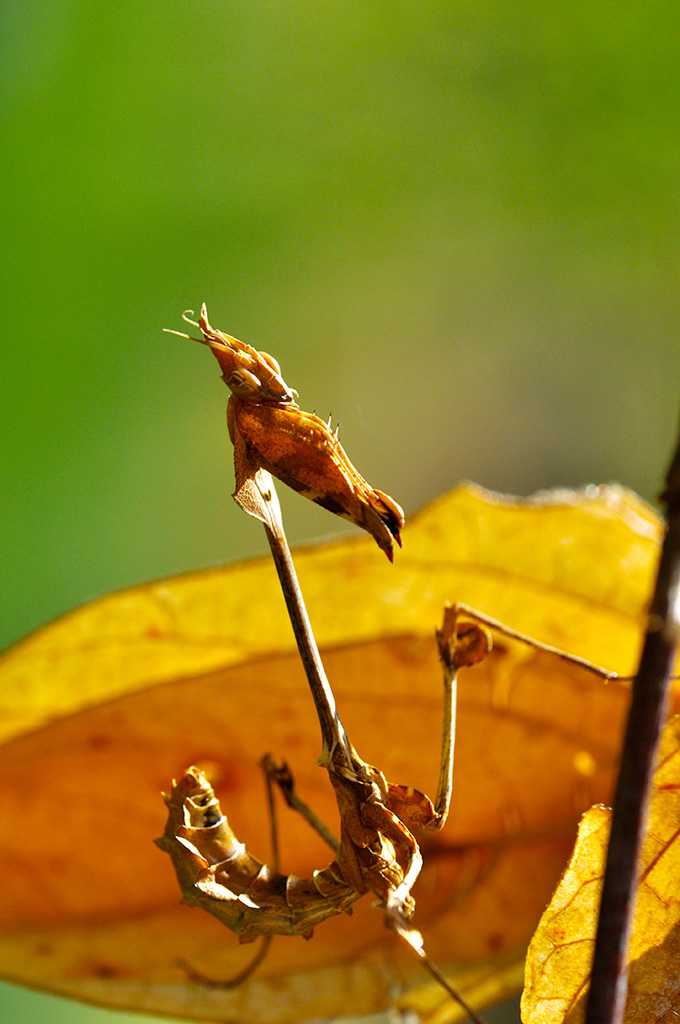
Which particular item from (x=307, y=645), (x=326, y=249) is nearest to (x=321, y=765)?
(x=307, y=645)

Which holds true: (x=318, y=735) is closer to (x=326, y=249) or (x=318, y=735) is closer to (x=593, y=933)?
(x=593, y=933)

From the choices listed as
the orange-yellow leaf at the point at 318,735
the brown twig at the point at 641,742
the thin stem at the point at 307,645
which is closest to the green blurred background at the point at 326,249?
the orange-yellow leaf at the point at 318,735

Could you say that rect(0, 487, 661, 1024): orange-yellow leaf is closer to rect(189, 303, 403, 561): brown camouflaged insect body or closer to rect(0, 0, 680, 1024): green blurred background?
rect(189, 303, 403, 561): brown camouflaged insect body

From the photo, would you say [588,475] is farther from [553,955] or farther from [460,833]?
[553,955]

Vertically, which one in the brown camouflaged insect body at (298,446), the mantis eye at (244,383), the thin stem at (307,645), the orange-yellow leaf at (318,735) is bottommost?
the orange-yellow leaf at (318,735)

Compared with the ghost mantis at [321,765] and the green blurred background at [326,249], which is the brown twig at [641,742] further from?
the green blurred background at [326,249]

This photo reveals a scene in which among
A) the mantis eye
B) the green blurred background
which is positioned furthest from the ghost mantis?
the green blurred background
